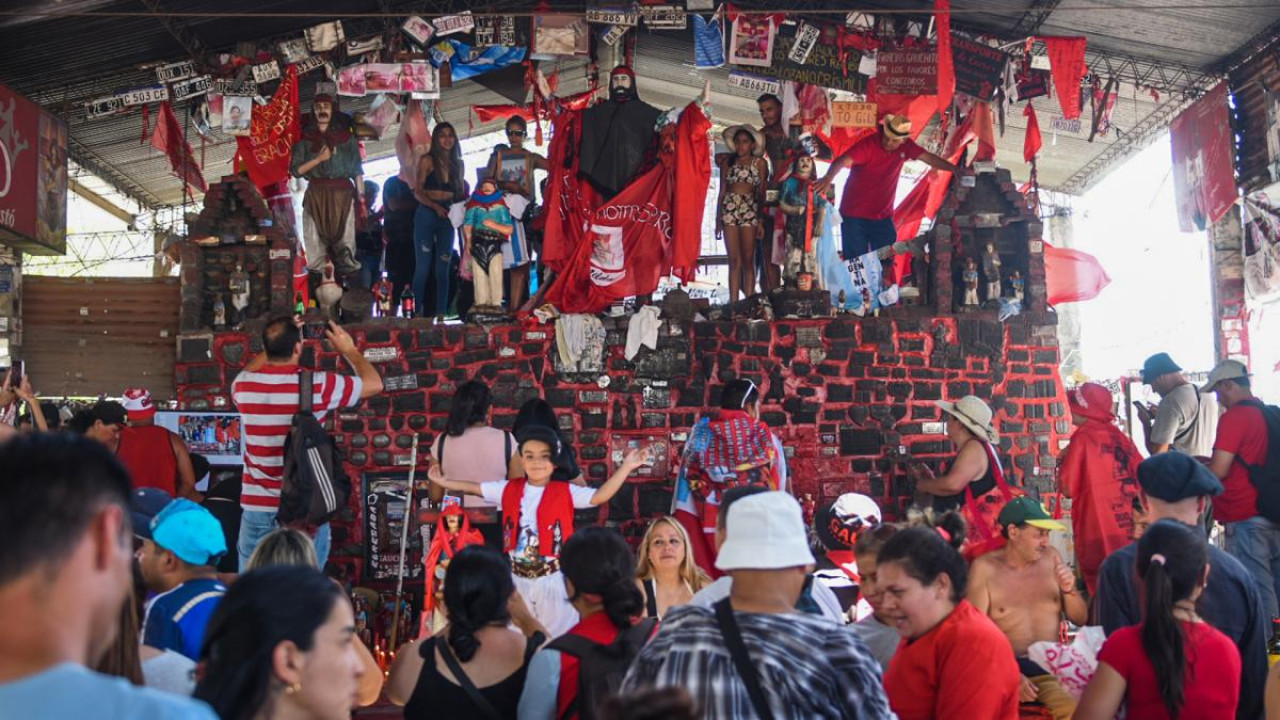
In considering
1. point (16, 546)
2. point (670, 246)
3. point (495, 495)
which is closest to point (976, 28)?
point (670, 246)

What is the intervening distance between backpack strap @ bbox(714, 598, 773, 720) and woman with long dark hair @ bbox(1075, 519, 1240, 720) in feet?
4.89

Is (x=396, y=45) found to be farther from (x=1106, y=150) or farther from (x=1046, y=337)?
(x=1106, y=150)

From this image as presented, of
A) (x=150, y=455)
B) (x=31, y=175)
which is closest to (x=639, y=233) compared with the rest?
(x=150, y=455)

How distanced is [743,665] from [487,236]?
8.51 m

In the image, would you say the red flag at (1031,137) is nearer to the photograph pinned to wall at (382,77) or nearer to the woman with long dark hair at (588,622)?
the photograph pinned to wall at (382,77)

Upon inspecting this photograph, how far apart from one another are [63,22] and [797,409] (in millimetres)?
8157

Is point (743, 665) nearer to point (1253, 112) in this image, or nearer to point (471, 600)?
point (471, 600)

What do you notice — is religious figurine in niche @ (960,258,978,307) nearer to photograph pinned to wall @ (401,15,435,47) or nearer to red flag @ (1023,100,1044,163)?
red flag @ (1023,100,1044,163)

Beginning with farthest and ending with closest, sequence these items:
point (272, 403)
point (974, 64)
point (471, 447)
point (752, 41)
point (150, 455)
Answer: point (974, 64), point (752, 41), point (150, 455), point (471, 447), point (272, 403)

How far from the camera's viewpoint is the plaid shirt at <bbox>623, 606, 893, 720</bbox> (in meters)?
2.53

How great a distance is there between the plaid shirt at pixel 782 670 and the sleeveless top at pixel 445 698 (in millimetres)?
1017

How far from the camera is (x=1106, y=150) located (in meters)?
17.3

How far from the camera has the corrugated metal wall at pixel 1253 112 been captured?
12258mm

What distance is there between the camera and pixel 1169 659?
11.1 feet
